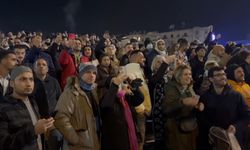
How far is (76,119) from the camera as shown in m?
3.92

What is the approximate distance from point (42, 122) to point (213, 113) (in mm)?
2264

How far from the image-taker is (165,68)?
5.39 meters

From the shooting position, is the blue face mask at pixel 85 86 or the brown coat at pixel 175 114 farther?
the brown coat at pixel 175 114

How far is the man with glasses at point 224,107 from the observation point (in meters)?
4.30

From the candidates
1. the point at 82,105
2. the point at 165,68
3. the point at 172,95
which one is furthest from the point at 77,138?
the point at 165,68

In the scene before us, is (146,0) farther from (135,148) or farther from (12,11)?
(135,148)

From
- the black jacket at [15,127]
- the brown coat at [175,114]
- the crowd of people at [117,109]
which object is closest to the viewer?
the black jacket at [15,127]

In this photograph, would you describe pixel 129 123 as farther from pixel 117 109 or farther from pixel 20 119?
pixel 20 119

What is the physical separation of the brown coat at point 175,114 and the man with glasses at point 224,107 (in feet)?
1.01

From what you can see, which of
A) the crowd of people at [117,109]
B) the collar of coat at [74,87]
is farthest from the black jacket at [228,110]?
the collar of coat at [74,87]

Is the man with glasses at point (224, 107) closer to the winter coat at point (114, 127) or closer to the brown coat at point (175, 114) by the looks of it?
the brown coat at point (175, 114)

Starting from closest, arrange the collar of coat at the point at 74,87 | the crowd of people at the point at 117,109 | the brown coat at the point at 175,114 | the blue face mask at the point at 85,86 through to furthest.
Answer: the crowd of people at the point at 117,109, the collar of coat at the point at 74,87, the blue face mask at the point at 85,86, the brown coat at the point at 175,114

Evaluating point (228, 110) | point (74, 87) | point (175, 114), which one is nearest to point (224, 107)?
point (228, 110)

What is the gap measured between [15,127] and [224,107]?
243 centimetres
